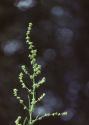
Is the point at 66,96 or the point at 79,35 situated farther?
the point at 79,35

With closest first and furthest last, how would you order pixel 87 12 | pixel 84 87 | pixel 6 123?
pixel 6 123
pixel 84 87
pixel 87 12

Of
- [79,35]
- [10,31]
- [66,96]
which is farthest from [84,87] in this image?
[10,31]

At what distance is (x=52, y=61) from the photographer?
5.78 feet

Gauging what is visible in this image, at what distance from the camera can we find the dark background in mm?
1694

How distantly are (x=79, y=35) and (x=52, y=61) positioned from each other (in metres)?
0.16

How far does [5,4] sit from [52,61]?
0.30m

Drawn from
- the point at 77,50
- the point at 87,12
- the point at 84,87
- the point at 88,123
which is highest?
the point at 87,12

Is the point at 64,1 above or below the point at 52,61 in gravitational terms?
above

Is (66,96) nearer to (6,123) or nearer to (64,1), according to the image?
(6,123)

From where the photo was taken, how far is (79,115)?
1.70 m

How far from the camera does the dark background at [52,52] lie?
5.56 feet

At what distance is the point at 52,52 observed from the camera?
1.79 m

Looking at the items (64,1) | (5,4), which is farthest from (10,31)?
(64,1)

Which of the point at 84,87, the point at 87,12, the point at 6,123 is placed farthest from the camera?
the point at 87,12
